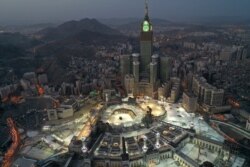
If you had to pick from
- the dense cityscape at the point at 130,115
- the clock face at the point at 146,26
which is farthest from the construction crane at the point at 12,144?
the clock face at the point at 146,26

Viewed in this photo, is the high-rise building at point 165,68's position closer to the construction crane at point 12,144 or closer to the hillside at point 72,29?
the construction crane at point 12,144

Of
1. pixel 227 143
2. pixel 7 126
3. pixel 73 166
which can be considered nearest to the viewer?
pixel 73 166

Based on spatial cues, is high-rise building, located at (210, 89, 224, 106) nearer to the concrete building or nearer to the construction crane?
the concrete building

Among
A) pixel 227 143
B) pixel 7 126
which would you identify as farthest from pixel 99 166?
pixel 7 126

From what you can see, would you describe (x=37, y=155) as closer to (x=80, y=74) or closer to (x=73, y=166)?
(x=73, y=166)

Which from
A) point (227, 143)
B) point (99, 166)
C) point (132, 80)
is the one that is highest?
point (132, 80)

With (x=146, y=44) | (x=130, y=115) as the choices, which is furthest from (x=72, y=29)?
(x=130, y=115)

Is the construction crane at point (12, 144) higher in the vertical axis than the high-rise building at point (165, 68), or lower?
lower

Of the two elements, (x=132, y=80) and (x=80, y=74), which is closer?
(x=132, y=80)

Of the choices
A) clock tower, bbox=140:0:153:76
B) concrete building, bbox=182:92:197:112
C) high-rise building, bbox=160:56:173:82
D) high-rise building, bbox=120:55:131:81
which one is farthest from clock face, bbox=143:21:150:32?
concrete building, bbox=182:92:197:112
